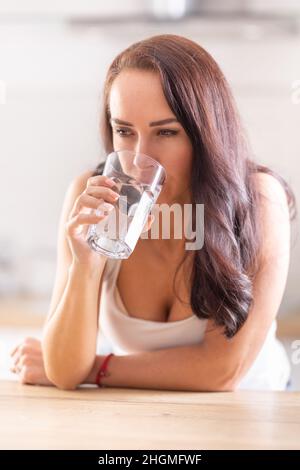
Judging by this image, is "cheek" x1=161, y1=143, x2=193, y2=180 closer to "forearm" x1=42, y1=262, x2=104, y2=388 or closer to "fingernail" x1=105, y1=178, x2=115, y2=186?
"fingernail" x1=105, y1=178, x2=115, y2=186

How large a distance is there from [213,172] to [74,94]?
64.8 inches

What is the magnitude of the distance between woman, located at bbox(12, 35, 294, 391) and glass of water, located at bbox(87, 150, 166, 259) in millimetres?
23

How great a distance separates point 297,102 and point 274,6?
354 mm

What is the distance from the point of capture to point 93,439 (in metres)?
0.98

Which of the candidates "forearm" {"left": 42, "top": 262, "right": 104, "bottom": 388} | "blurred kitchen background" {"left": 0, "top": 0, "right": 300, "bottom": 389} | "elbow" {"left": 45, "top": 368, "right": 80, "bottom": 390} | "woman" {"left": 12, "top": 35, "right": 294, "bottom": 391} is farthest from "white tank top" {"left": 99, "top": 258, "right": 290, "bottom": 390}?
"blurred kitchen background" {"left": 0, "top": 0, "right": 300, "bottom": 389}

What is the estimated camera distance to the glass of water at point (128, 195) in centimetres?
121

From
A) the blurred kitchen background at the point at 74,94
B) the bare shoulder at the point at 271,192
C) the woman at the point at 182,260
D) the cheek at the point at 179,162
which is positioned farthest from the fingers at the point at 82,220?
the blurred kitchen background at the point at 74,94

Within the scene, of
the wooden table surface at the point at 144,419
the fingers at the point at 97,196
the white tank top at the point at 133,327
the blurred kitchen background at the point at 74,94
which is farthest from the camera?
the blurred kitchen background at the point at 74,94

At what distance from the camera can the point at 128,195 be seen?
47.8 inches

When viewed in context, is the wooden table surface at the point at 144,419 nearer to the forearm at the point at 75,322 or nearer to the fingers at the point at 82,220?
the forearm at the point at 75,322

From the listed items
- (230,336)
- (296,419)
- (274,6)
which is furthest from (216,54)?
(296,419)

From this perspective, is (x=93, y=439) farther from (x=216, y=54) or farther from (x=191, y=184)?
(x=216, y=54)

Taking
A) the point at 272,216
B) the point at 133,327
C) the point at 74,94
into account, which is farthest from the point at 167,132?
the point at 74,94

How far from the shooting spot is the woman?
51.1 inches
